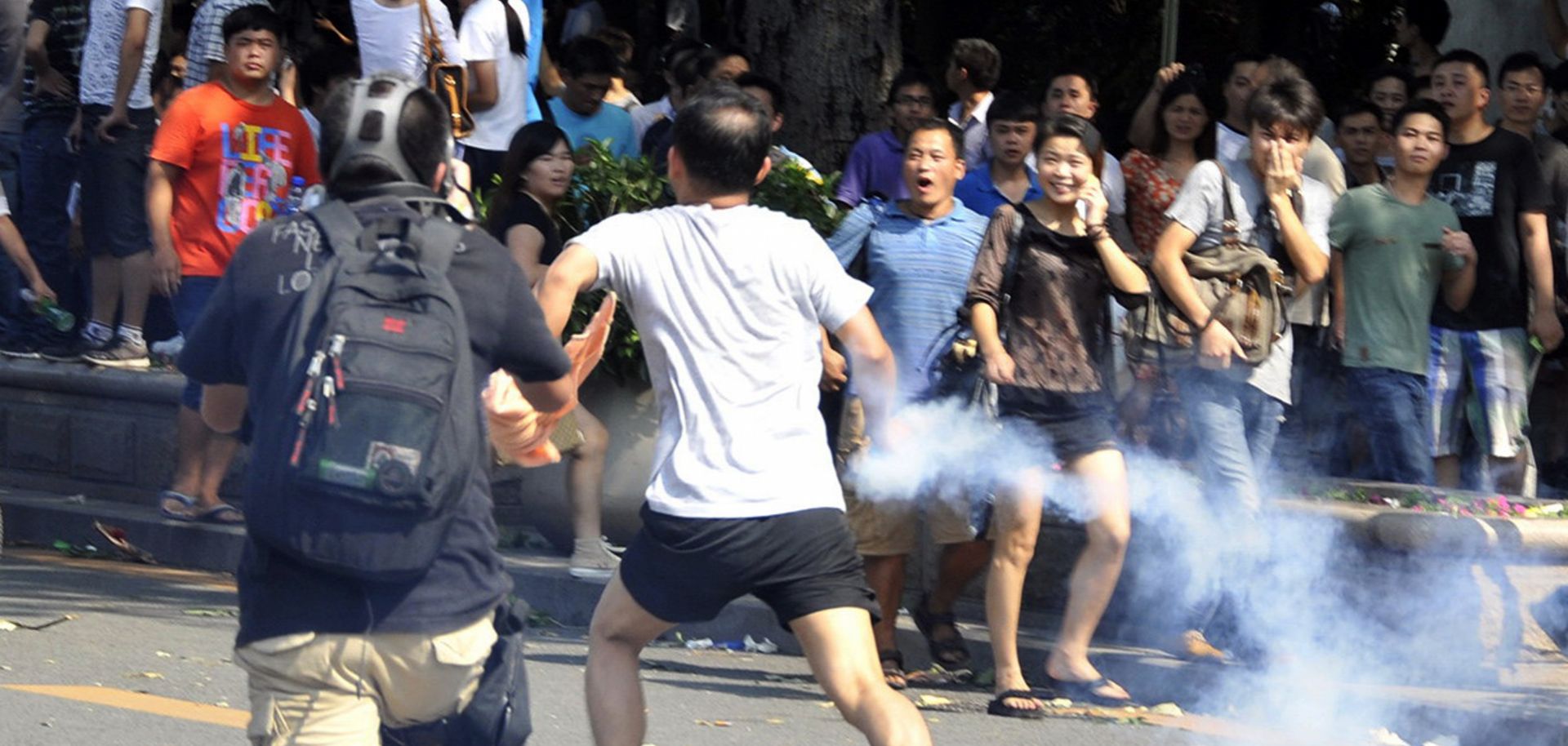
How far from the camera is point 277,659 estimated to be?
3514 mm

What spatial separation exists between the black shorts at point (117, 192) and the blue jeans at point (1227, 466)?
5246 mm

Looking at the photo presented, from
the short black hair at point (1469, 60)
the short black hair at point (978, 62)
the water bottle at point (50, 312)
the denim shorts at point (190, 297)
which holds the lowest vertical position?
the water bottle at point (50, 312)

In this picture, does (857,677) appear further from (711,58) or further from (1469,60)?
(711,58)

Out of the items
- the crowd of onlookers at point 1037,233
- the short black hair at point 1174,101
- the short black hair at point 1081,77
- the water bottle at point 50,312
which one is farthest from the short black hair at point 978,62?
the water bottle at point 50,312

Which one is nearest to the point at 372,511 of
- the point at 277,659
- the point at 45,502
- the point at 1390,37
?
the point at 277,659

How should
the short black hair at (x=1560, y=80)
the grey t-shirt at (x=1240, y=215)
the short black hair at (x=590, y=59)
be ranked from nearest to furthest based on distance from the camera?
the grey t-shirt at (x=1240, y=215) < the short black hair at (x=1560, y=80) < the short black hair at (x=590, y=59)

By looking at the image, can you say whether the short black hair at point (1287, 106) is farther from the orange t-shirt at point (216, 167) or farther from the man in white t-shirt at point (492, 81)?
the orange t-shirt at point (216, 167)

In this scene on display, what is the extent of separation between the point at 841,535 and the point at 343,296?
1406 millimetres

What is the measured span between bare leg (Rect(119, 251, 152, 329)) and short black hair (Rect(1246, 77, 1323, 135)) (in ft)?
17.5

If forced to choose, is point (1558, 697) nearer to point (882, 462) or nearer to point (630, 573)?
point (882, 462)

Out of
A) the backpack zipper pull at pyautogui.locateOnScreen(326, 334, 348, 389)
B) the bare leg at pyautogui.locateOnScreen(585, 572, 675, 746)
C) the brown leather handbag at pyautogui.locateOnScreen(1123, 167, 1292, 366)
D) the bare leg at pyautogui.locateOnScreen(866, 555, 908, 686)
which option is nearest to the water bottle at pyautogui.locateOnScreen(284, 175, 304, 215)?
the bare leg at pyautogui.locateOnScreen(866, 555, 908, 686)

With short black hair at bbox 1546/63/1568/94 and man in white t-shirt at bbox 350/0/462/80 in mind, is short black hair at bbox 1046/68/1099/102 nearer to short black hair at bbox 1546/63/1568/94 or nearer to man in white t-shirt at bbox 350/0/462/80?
short black hair at bbox 1546/63/1568/94

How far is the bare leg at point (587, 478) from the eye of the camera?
328 inches

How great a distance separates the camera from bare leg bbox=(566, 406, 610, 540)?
8336 millimetres
